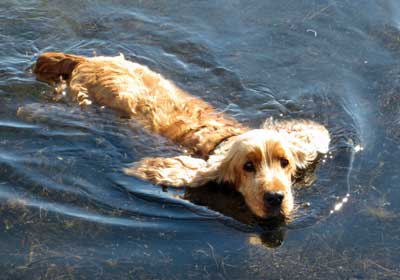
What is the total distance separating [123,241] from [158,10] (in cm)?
504

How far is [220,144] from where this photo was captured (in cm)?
696

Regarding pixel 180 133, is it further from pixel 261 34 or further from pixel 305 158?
pixel 261 34

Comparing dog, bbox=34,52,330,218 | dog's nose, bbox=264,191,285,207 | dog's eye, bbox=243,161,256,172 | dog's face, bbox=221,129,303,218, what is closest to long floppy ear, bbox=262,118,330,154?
dog, bbox=34,52,330,218

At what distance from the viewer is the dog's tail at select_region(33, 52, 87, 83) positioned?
815cm

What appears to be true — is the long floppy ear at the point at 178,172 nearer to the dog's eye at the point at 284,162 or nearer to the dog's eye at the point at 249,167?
the dog's eye at the point at 249,167

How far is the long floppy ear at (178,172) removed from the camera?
679 centimetres

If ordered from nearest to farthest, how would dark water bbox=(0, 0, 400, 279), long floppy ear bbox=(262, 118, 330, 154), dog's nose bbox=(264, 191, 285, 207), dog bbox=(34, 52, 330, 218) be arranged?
dark water bbox=(0, 0, 400, 279) → dog's nose bbox=(264, 191, 285, 207) → dog bbox=(34, 52, 330, 218) → long floppy ear bbox=(262, 118, 330, 154)

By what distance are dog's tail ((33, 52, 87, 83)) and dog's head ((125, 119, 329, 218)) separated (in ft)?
5.94

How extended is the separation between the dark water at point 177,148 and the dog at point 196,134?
0.58ft

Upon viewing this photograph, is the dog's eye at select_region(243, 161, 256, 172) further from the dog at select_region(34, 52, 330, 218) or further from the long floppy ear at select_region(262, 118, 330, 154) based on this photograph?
the long floppy ear at select_region(262, 118, 330, 154)

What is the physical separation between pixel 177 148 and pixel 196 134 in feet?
0.87

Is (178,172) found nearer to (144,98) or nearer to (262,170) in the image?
(262,170)

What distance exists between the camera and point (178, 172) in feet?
22.5

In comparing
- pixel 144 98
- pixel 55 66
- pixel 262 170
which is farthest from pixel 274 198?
pixel 55 66
